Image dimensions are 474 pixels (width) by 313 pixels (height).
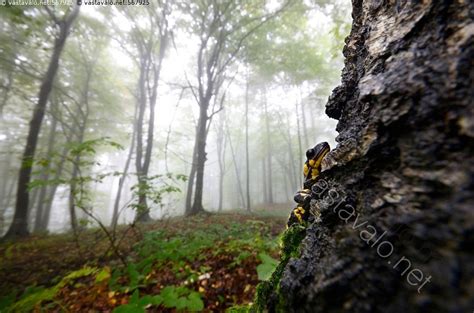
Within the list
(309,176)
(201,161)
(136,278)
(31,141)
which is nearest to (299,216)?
(309,176)

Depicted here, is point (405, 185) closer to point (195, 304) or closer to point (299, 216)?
point (299, 216)

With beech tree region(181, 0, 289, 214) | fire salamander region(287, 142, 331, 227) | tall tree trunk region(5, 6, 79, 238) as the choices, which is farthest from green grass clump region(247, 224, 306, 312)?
beech tree region(181, 0, 289, 214)

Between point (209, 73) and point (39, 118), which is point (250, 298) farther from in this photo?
point (209, 73)

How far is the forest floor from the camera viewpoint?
2.30 m

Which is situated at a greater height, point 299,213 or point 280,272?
point 299,213

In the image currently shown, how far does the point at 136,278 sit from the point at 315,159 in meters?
2.76

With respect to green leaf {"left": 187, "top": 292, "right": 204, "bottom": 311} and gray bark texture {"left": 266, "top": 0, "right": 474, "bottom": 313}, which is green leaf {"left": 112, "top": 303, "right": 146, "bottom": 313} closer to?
green leaf {"left": 187, "top": 292, "right": 204, "bottom": 311}

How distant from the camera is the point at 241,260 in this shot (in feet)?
11.0

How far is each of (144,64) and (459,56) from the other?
1376 centimetres

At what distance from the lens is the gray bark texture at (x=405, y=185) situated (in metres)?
0.55

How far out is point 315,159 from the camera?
1592mm

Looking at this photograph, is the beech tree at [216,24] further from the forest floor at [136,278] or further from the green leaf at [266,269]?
the green leaf at [266,269]

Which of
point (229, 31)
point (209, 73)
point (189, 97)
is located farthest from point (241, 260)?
point (189, 97)

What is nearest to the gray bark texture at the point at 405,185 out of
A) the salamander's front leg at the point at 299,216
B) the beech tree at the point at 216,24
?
the salamander's front leg at the point at 299,216
